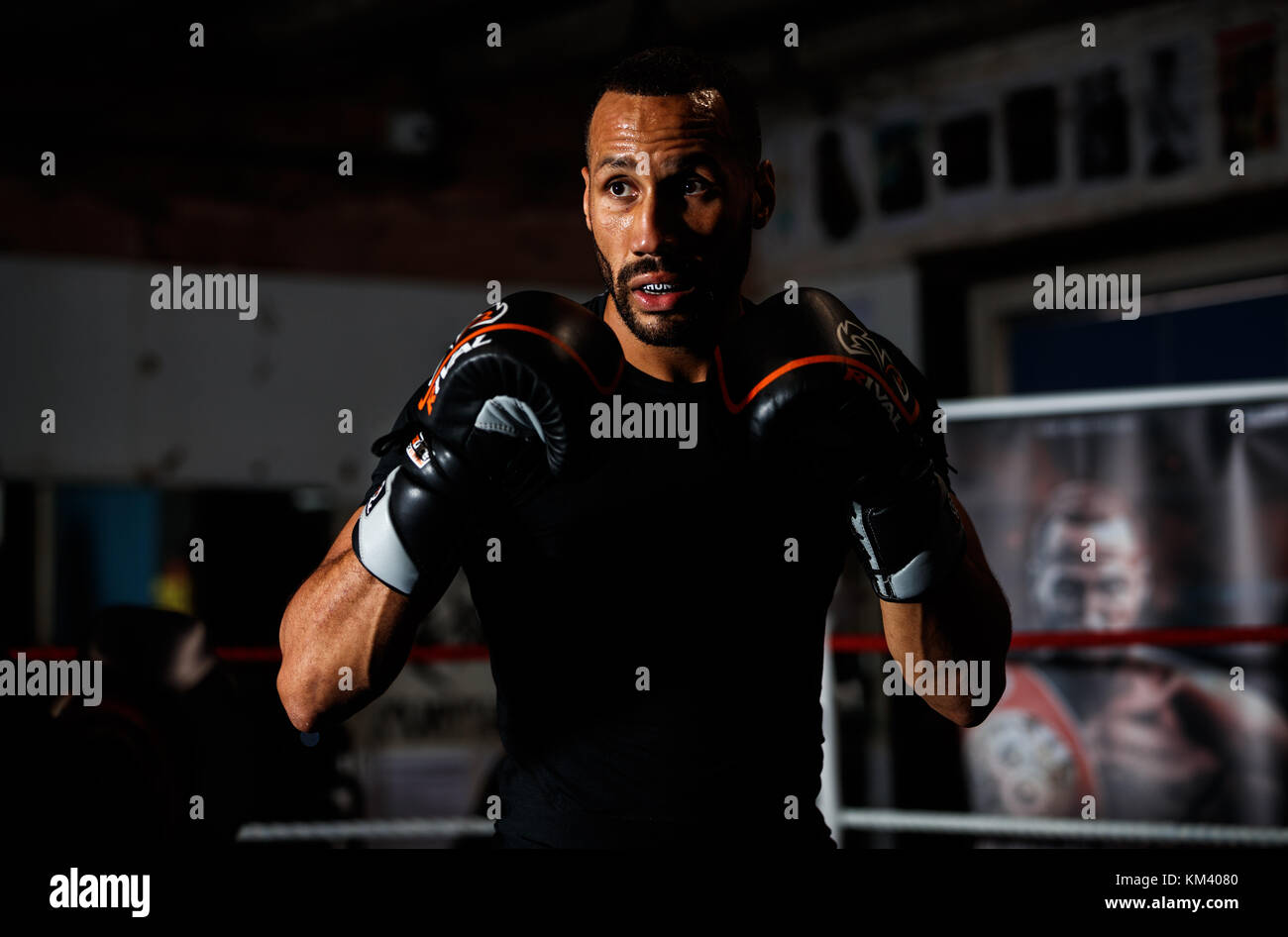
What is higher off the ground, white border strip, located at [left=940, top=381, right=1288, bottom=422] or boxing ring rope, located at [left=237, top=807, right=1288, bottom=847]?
white border strip, located at [left=940, top=381, right=1288, bottom=422]

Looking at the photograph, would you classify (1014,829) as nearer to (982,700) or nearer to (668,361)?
(982,700)

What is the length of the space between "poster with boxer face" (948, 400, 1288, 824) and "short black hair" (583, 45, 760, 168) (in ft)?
5.11

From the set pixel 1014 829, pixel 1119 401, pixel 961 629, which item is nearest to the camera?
pixel 961 629

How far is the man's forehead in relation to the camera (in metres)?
1.29

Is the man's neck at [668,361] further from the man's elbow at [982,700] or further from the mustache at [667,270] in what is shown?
the man's elbow at [982,700]

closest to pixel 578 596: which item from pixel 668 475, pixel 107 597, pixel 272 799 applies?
pixel 668 475

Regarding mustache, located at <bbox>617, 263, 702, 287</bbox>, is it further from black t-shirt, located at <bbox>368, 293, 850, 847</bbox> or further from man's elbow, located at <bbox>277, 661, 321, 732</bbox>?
man's elbow, located at <bbox>277, 661, 321, 732</bbox>

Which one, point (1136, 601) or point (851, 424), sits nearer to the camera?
point (851, 424)

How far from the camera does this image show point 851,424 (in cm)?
114

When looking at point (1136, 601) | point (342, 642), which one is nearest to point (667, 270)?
point (342, 642)

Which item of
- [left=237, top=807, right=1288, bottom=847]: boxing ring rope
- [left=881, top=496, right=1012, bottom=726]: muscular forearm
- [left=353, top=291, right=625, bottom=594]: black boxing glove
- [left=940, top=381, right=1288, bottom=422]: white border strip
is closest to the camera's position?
[left=353, top=291, right=625, bottom=594]: black boxing glove

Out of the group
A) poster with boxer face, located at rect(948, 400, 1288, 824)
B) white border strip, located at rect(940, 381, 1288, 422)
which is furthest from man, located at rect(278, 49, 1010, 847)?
white border strip, located at rect(940, 381, 1288, 422)

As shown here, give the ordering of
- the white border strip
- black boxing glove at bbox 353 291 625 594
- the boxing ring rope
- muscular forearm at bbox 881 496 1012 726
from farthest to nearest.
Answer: the white border strip → the boxing ring rope → muscular forearm at bbox 881 496 1012 726 → black boxing glove at bbox 353 291 625 594

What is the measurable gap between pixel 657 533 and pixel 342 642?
0.30 m
